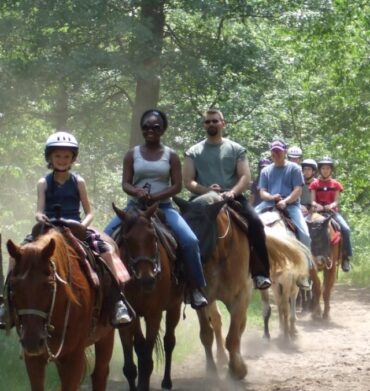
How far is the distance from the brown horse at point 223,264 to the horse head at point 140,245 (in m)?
1.18

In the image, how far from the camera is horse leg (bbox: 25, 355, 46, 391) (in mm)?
6699

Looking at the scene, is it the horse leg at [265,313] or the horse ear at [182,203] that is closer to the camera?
the horse ear at [182,203]

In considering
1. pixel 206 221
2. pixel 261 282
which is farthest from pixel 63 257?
pixel 261 282

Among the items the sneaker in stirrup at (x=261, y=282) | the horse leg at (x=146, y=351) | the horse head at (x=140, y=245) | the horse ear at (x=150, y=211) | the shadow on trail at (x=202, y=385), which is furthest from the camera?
the sneaker in stirrup at (x=261, y=282)

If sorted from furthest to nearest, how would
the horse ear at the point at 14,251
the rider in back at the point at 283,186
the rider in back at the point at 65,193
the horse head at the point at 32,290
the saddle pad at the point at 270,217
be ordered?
the rider in back at the point at 283,186 < the saddle pad at the point at 270,217 < the rider in back at the point at 65,193 < the horse ear at the point at 14,251 < the horse head at the point at 32,290

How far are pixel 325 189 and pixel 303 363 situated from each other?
5.80 meters

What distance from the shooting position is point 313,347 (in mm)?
12922

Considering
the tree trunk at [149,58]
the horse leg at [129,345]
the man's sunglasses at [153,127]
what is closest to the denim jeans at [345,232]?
the tree trunk at [149,58]

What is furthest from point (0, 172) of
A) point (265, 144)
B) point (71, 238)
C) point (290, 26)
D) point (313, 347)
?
point (71, 238)

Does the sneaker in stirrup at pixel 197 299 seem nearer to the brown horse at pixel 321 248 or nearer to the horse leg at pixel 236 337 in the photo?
the horse leg at pixel 236 337

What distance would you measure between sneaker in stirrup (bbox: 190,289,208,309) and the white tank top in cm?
102

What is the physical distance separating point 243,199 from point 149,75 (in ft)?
25.4

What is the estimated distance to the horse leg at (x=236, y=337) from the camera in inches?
401

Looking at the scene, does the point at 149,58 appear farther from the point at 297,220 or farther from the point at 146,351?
the point at 146,351
